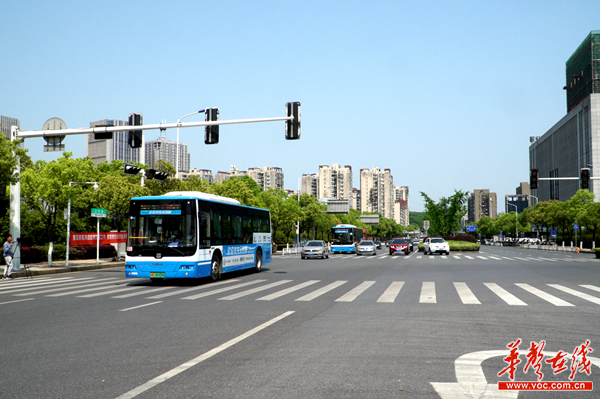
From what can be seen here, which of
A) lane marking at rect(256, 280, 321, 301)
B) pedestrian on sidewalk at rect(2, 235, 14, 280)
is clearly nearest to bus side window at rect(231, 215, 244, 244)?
lane marking at rect(256, 280, 321, 301)

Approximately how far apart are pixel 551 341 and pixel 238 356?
451 cm

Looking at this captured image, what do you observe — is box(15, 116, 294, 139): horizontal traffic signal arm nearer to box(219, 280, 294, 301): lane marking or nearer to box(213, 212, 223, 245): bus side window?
box(213, 212, 223, 245): bus side window

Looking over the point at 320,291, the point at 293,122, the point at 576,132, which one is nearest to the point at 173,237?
the point at 320,291

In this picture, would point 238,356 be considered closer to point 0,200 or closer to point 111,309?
point 111,309

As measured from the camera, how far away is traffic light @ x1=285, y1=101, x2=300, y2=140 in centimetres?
1695

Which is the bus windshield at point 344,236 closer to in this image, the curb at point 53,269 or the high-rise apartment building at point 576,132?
the curb at point 53,269

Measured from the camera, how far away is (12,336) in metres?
7.90

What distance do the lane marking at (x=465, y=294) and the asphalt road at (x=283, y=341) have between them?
117mm

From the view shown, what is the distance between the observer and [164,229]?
54.8 feet

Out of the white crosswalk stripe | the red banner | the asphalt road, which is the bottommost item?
the white crosswalk stripe

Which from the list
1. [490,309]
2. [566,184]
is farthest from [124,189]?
[566,184]

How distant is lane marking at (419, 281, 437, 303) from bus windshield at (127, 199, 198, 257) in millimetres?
7487

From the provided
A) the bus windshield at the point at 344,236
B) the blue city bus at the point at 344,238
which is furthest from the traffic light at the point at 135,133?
the bus windshield at the point at 344,236

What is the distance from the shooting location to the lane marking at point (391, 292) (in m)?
12.4
